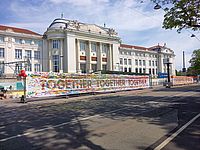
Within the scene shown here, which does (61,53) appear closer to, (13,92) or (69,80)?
(13,92)

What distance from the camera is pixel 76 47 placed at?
223ft

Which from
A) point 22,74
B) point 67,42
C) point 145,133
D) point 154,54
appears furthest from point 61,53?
point 145,133

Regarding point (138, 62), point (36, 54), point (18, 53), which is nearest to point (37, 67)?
point (36, 54)

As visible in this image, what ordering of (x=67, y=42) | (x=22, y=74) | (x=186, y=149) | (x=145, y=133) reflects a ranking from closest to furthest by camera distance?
(x=186, y=149)
(x=145, y=133)
(x=22, y=74)
(x=67, y=42)

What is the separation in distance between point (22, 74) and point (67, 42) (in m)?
45.8

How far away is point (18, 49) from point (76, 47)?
17.5 meters

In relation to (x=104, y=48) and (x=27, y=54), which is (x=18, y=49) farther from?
(x=104, y=48)

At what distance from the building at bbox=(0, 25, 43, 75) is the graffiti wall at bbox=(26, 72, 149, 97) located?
30.8 m

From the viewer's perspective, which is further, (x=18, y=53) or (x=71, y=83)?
(x=18, y=53)

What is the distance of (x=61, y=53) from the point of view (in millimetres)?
65188

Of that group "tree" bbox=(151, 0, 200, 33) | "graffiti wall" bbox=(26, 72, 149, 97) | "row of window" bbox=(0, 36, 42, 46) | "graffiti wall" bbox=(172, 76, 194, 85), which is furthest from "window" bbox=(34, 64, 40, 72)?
"tree" bbox=(151, 0, 200, 33)

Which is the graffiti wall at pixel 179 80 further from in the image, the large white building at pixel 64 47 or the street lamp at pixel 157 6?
the street lamp at pixel 157 6

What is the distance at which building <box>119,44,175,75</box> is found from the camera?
88.7 metres

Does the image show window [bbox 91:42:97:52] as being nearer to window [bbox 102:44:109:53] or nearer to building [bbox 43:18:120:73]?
building [bbox 43:18:120:73]
